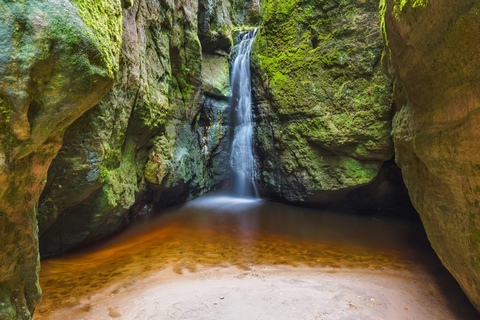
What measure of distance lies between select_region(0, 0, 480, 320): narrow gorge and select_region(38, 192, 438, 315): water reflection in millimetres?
62

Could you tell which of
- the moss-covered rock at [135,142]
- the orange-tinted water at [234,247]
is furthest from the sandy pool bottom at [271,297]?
the moss-covered rock at [135,142]

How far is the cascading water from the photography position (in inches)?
496

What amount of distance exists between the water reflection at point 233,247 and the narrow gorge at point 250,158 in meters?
0.06

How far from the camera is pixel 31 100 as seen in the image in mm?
2006

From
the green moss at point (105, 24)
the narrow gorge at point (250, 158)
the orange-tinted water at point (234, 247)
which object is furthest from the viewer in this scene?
the orange-tinted water at point (234, 247)

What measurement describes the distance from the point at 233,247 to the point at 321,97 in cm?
559

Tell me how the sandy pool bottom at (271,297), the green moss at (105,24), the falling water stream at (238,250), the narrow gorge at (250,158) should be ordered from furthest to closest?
the falling water stream at (238,250), the sandy pool bottom at (271,297), the green moss at (105,24), the narrow gorge at (250,158)

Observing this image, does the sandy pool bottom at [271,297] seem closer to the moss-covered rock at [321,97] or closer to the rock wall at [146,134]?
the rock wall at [146,134]

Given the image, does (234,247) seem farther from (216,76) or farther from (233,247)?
(216,76)

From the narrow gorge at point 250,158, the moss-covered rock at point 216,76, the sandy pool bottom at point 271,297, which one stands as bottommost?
the sandy pool bottom at point 271,297

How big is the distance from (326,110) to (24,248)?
7.95m

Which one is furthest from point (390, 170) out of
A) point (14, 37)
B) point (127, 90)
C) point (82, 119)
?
point (14, 37)

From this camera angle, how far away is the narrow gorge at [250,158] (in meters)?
2.21

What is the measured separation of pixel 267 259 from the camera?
507cm
